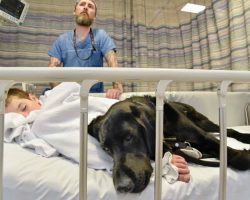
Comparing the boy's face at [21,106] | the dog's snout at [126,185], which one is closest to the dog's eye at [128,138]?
the dog's snout at [126,185]

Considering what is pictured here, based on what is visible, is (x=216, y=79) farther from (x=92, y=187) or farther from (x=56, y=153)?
(x=56, y=153)

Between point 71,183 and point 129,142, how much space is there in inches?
7.1

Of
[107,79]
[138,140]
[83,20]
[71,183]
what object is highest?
[83,20]

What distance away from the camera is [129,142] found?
78 centimetres

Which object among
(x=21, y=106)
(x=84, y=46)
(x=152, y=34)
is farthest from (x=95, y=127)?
(x=152, y=34)

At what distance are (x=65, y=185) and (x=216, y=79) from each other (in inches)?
18.5

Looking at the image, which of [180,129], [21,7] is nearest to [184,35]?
[21,7]

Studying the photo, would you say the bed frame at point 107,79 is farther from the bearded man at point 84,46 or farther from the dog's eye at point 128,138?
the bearded man at point 84,46

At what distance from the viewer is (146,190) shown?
0.75m

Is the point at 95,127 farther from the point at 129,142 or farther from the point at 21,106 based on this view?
the point at 21,106

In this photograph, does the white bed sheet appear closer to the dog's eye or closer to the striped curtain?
the dog's eye

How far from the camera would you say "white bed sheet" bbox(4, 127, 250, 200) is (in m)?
0.72

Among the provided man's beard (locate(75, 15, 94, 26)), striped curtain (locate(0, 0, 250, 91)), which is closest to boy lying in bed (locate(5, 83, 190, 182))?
man's beard (locate(75, 15, 94, 26))

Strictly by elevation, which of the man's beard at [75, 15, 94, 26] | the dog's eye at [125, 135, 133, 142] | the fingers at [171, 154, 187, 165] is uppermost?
the man's beard at [75, 15, 94, 26]
